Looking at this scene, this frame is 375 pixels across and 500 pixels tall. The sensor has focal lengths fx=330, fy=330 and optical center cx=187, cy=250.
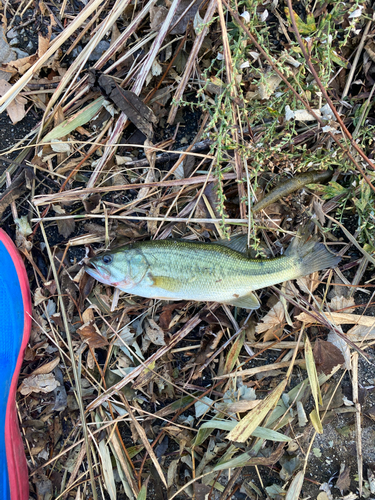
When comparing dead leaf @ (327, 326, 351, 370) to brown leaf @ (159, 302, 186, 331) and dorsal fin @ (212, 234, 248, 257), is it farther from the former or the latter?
brown leaf @ (159, 302, 186, 331)

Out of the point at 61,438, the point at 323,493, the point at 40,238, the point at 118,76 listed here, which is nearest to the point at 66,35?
the point at 118,76

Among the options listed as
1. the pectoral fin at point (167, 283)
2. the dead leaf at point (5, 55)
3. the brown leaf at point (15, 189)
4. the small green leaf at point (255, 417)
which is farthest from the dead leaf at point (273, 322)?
the dead leaf at point (5, 55)

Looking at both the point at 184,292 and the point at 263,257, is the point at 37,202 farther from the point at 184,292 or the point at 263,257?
the point at 263,257

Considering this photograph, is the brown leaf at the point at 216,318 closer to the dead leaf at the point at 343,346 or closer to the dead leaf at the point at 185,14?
the dead leaf at the point at 343,346

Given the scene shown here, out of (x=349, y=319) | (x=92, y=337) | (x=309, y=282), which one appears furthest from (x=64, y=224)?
(x=349, y=319)

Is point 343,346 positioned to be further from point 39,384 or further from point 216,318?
point 39,384

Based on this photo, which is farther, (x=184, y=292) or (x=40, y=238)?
(x=40, y=238)

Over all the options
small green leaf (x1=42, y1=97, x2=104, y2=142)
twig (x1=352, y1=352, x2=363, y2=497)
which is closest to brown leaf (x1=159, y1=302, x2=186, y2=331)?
twig (x1=352, y1=352, x2=363, y2=497)
